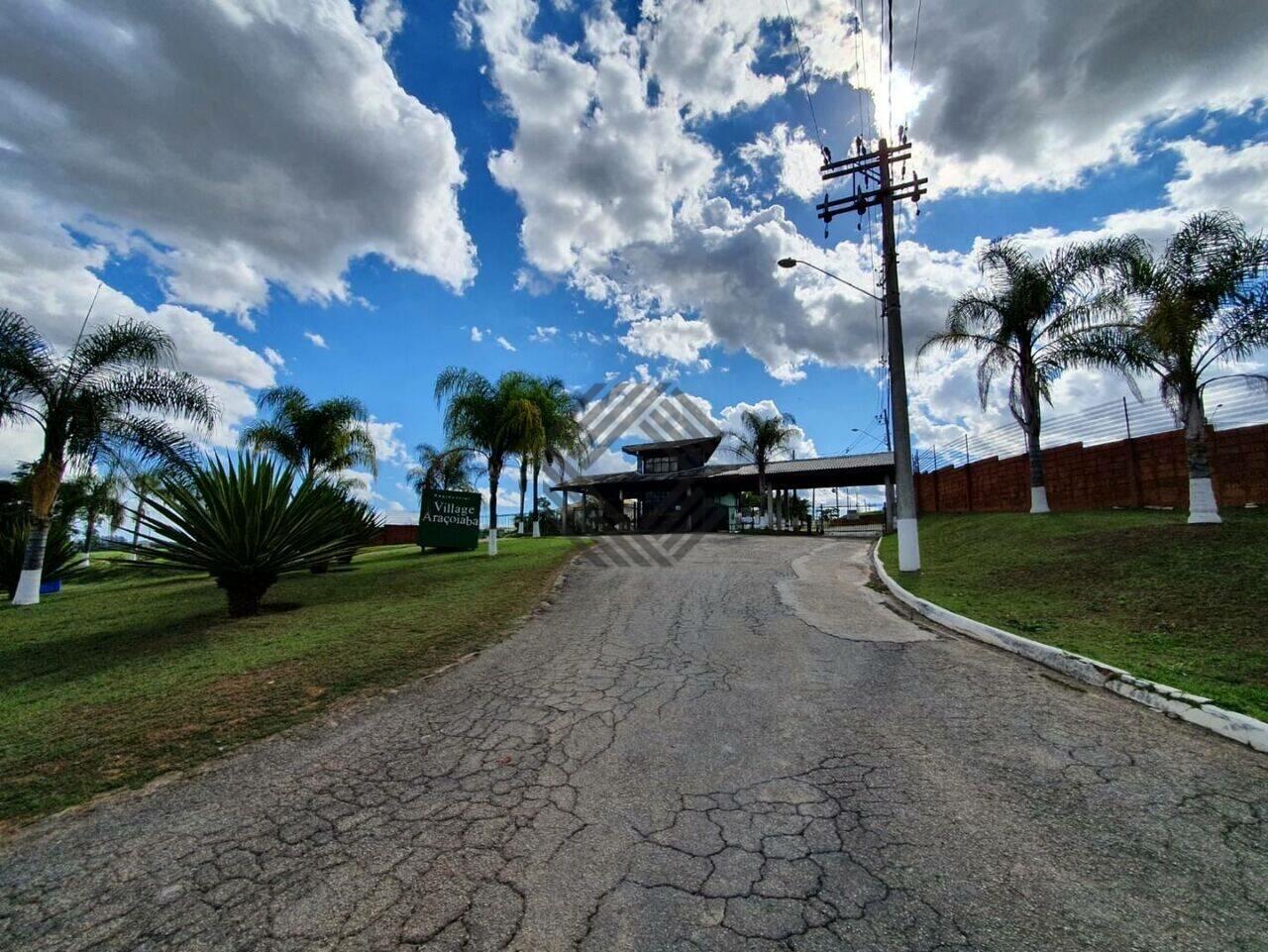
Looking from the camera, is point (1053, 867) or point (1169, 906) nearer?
point (1169, 906)

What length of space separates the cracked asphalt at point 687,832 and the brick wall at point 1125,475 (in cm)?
1240

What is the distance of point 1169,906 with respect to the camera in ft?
7.18

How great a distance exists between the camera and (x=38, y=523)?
12.6m

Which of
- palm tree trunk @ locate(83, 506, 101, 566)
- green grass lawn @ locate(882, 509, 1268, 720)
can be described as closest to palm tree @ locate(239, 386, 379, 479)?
palm tree trunk @ locate(83, 506, 101, 566)

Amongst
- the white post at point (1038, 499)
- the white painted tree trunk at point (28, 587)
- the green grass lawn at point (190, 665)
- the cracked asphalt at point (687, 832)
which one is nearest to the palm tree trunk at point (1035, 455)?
the white post at point (1038, 499)

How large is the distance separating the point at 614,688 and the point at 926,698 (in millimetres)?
2530

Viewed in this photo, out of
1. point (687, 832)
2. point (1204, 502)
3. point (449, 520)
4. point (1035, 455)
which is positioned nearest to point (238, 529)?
point (687, 832)

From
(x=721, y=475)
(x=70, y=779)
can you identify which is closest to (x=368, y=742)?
(x=70, y=779)

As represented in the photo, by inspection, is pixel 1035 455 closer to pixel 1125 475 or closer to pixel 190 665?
pixel 1125 475

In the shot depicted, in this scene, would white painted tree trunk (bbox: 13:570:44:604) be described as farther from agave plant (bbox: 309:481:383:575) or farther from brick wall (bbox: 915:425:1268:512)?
brick wall (bbox: 915:425:1268:512)

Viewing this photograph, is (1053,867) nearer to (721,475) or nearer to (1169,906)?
(1169,906)

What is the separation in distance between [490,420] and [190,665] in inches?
516

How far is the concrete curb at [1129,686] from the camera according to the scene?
370 cm

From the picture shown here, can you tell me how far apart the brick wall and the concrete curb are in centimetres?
1074
